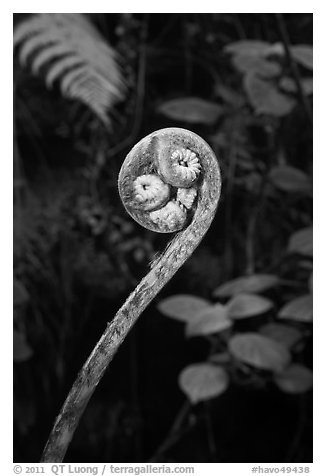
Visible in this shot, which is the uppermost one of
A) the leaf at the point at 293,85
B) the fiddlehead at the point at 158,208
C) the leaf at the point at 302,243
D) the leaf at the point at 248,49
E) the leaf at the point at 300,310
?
the leaf at the point at 248,49

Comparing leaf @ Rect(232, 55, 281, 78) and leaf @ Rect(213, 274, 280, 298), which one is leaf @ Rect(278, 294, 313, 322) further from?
leaf @ Rect(232, 55, 281, 78)

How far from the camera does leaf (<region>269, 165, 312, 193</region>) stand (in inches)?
46.9

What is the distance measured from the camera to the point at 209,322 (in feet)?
3.63

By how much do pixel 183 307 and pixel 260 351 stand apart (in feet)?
0.55

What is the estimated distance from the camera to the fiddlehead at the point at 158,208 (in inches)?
17.5

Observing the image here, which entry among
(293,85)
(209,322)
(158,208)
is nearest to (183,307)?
(209,322)

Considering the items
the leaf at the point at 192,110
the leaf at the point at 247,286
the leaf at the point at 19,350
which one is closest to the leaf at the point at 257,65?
the leaf at the point at 192,110

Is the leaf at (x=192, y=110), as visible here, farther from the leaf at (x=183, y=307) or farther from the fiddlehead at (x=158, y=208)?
the fiddlehead at (x=158, y=208)

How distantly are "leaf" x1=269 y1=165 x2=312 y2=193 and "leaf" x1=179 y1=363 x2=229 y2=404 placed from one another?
1.26 feet

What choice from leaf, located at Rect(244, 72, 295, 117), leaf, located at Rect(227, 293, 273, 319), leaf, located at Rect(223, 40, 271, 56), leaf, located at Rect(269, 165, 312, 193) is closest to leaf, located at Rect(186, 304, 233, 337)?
leaf, located at Rect(227, 293, 273, 319)

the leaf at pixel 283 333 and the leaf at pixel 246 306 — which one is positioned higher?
the leaf at pixel 246 306

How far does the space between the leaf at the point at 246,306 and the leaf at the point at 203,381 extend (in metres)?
0.11
